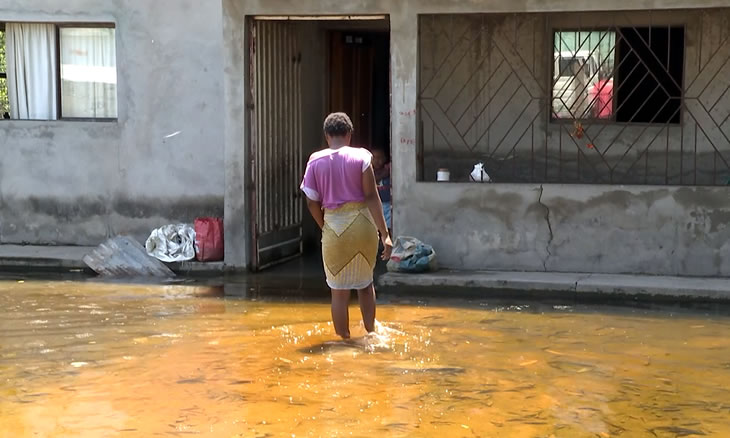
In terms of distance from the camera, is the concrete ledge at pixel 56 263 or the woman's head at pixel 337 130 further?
the concrete ledge at pixel 56 263

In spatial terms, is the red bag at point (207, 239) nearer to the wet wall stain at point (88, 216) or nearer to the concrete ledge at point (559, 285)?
the wet wall stain at point (88, 216)

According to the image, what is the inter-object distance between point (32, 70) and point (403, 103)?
16.4ft

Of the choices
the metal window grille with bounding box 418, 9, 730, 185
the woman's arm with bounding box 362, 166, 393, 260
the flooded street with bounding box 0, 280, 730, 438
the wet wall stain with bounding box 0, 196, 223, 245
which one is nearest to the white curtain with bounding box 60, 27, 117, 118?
the wet wall stain with bounding box 0, 196, 223, 245

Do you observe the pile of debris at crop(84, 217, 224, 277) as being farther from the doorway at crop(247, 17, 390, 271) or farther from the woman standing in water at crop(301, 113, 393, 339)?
the woman standing in water at crop(301, 113, 393, 339)

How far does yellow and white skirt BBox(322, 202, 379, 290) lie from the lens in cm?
805

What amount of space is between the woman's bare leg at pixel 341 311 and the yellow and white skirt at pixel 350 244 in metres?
0.08

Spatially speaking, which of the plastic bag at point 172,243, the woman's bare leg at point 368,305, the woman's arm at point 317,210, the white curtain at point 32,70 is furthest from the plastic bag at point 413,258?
the white curtain at point 32,70

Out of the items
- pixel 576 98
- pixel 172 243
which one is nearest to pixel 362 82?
pixel 576 98

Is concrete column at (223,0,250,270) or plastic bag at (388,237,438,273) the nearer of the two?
plastic bag at (388,237,438,273)

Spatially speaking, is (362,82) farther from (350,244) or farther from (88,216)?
(350,244)

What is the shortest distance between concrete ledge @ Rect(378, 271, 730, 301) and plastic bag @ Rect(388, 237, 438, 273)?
3.6 inches

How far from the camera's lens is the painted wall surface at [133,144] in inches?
493

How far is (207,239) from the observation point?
1209 cm

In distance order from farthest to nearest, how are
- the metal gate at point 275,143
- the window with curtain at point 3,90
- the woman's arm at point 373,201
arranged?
the window with curtain at point 3,90
the metal gate at point 275,143
the woman's arm at point 373,201
